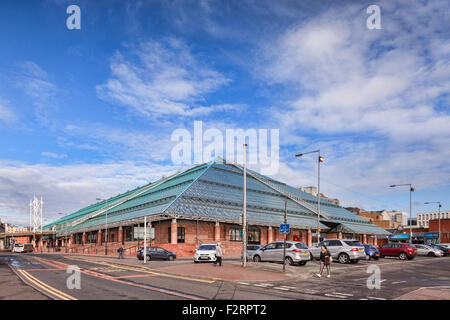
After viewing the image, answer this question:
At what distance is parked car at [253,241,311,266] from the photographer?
26.8 metres

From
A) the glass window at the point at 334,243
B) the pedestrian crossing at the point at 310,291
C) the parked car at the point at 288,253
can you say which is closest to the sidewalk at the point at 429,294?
the pedestrian crossing at the point at 310,291

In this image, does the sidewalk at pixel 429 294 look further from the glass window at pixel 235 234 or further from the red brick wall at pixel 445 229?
the red brick wall at pixel 445 229

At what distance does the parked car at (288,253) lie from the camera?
26.8 meters

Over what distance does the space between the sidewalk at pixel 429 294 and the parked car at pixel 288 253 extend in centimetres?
1186

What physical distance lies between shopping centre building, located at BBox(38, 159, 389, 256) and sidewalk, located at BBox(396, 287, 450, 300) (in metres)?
23.4

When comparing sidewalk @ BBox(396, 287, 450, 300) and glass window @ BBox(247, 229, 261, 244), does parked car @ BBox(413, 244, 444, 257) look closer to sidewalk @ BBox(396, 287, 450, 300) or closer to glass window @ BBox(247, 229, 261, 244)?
glass window @ BBox(247, 229, 261, 244)

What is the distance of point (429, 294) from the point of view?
45.9 ft
